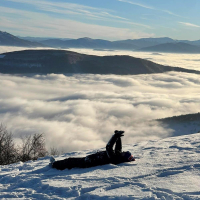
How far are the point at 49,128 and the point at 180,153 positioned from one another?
11938 cm

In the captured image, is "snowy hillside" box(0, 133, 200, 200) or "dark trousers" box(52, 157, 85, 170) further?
"dark trousers" box(52, 157, 85, 170)

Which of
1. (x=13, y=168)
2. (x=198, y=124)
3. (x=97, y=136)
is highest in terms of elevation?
(x=13, y=168)

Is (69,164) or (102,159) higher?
(102,159)

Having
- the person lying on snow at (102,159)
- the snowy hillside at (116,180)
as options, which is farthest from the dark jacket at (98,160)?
the snowy hillside at (116,180)

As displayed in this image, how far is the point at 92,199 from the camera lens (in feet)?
25.7

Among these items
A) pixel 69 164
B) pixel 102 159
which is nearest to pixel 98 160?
pixel 102 159

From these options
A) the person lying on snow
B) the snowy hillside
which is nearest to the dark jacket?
the person lying on snow

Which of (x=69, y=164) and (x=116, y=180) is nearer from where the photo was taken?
(x=116, y=180)

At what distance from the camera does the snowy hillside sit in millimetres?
8020

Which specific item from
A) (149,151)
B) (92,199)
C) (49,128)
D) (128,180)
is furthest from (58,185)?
(49,128)

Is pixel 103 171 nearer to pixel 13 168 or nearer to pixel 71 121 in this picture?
pixel 13 168

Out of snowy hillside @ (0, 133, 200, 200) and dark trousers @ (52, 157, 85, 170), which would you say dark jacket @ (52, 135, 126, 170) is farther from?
snowy hillside @ (0, 133, 200, 200)

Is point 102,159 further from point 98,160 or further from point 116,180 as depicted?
point 116,180

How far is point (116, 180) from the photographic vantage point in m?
9.36
